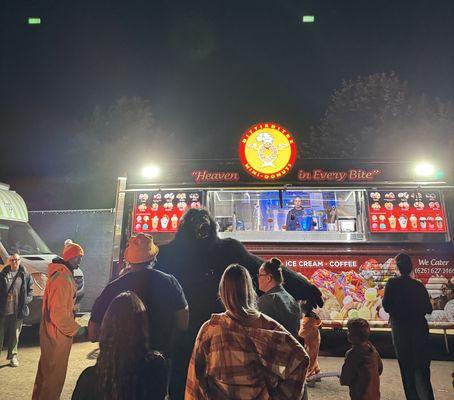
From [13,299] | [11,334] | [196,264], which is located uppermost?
[196,264]

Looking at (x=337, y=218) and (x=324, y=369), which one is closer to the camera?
(x=324, y=369)

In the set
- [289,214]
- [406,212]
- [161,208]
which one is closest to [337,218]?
[289,214]

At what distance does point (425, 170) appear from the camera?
8.16 meters

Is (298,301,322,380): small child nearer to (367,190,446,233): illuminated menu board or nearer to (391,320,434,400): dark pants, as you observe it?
(391,320,434,400): dark pants

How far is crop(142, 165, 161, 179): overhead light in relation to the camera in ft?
27.9

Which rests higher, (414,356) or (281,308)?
(281,308)

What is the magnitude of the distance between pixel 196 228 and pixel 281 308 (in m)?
1.22

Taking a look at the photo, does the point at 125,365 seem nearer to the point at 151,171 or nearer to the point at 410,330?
the point at 410,330

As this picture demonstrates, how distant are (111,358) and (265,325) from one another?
1048 millimetres

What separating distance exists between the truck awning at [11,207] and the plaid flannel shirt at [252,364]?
10576 millimetres

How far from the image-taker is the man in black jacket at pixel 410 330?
474 cm

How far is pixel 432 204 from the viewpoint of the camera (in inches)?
A: 328

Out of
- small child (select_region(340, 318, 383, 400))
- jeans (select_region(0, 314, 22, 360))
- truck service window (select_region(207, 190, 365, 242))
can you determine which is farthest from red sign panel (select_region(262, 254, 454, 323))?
jeans (select_region(0, 314, 22, 360))

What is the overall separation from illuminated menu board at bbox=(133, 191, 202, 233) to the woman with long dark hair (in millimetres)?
6105
